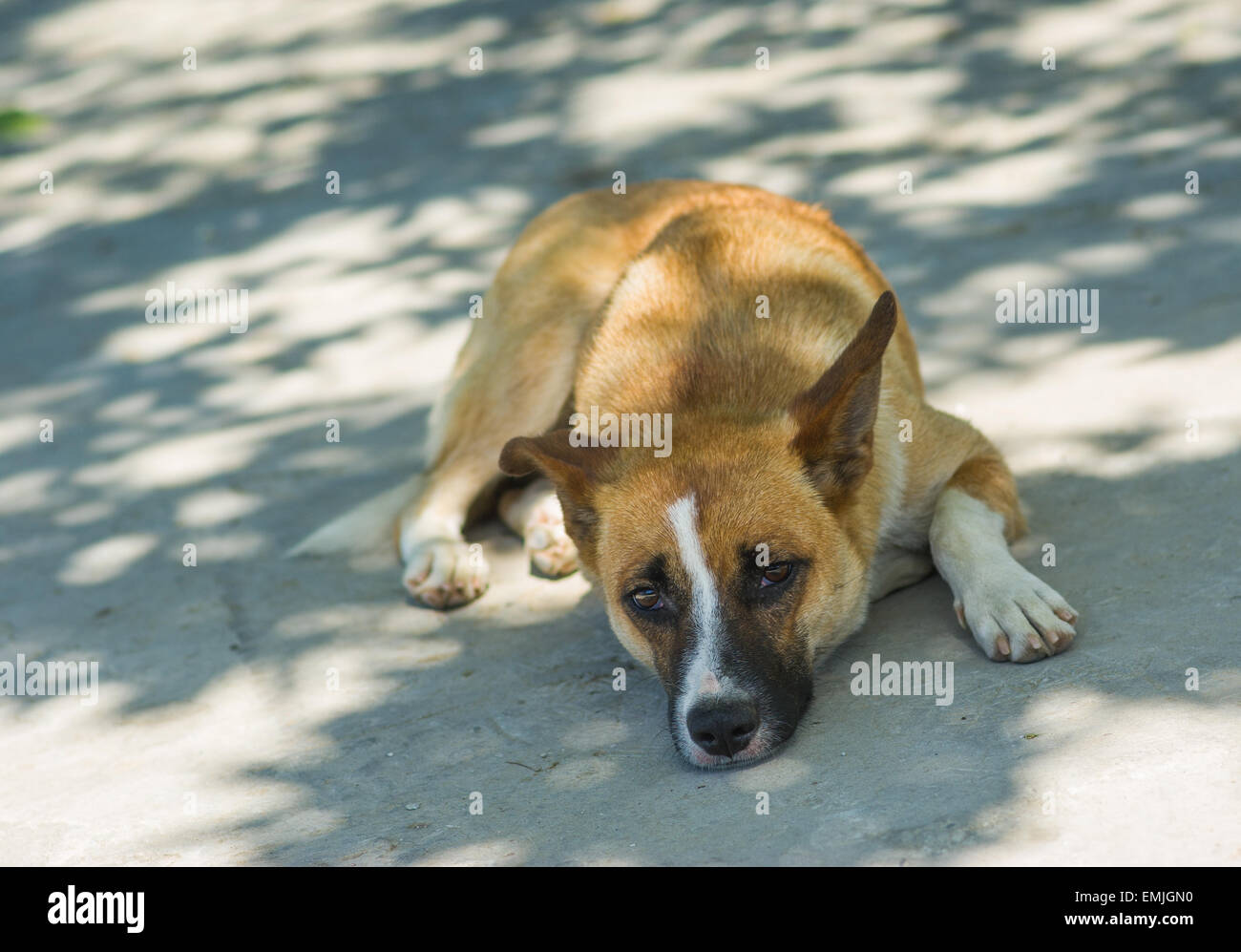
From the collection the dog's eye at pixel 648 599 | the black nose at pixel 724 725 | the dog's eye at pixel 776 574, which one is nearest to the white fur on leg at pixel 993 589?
the dog's eye at pixel 776 574

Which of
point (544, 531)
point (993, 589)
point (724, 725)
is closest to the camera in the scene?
point (724, 725)

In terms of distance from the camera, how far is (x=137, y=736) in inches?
163

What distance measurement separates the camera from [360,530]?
5.30 metres

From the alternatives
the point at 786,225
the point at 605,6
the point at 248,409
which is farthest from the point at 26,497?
the point at 605,6

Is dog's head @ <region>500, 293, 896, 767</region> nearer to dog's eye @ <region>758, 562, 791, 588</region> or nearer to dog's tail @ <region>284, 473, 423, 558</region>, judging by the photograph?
dog's eye @ <region>758, 562, 791, 588</region>

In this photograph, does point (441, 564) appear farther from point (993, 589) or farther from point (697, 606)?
point (993, 589)

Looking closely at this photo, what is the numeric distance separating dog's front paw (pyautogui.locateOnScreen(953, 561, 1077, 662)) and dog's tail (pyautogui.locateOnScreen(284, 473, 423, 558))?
2.38 m

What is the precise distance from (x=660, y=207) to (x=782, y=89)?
3695 mm

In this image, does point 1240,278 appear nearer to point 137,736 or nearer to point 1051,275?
point 1051,275

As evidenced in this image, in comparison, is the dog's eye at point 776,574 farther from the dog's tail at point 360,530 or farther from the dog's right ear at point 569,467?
the dog's tail at point 360,530

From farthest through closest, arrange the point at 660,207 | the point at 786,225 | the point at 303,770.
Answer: the point at 660,207 → the point at 786,225 → the point at 303,770

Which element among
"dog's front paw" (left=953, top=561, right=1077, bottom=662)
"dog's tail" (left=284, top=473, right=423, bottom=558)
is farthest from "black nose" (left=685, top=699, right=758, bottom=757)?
"dog's tail" (left=284, top=473, right=423, bottom=558)

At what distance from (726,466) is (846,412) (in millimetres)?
367

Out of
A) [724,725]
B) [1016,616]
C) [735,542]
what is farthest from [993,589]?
[724,725]
